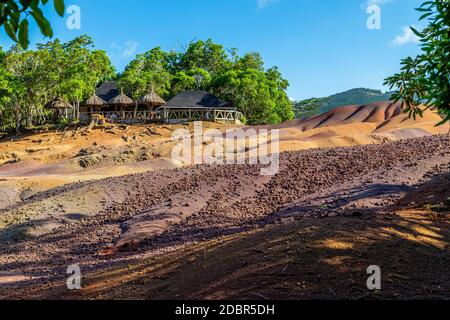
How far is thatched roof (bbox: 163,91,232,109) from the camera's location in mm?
45438

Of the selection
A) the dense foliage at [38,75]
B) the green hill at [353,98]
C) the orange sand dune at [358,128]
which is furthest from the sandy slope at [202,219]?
the green hill at [353,98]

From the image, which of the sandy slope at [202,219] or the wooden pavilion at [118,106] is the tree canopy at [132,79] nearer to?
the wooden pavilion at [118,106]

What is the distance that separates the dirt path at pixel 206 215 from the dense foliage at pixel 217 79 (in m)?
33.5

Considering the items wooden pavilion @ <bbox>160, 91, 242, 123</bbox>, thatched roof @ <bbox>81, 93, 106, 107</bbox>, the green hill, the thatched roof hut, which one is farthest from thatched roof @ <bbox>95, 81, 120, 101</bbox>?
the green hill

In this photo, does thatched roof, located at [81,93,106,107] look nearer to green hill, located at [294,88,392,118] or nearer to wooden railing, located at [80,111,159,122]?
wooden railing, located at [80,111,159,122]

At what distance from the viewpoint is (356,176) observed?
1288 centimetres

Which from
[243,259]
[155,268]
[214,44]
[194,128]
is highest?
[214,44]

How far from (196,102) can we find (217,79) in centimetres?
686

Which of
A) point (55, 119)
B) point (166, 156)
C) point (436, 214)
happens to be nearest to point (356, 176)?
point (436, 214)

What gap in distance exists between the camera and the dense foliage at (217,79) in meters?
48.8

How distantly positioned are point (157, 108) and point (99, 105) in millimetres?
6095

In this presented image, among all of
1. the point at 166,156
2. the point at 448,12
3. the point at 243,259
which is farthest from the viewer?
the point at 166,156

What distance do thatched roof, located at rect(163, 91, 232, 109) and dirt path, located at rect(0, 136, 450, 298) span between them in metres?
29.9
